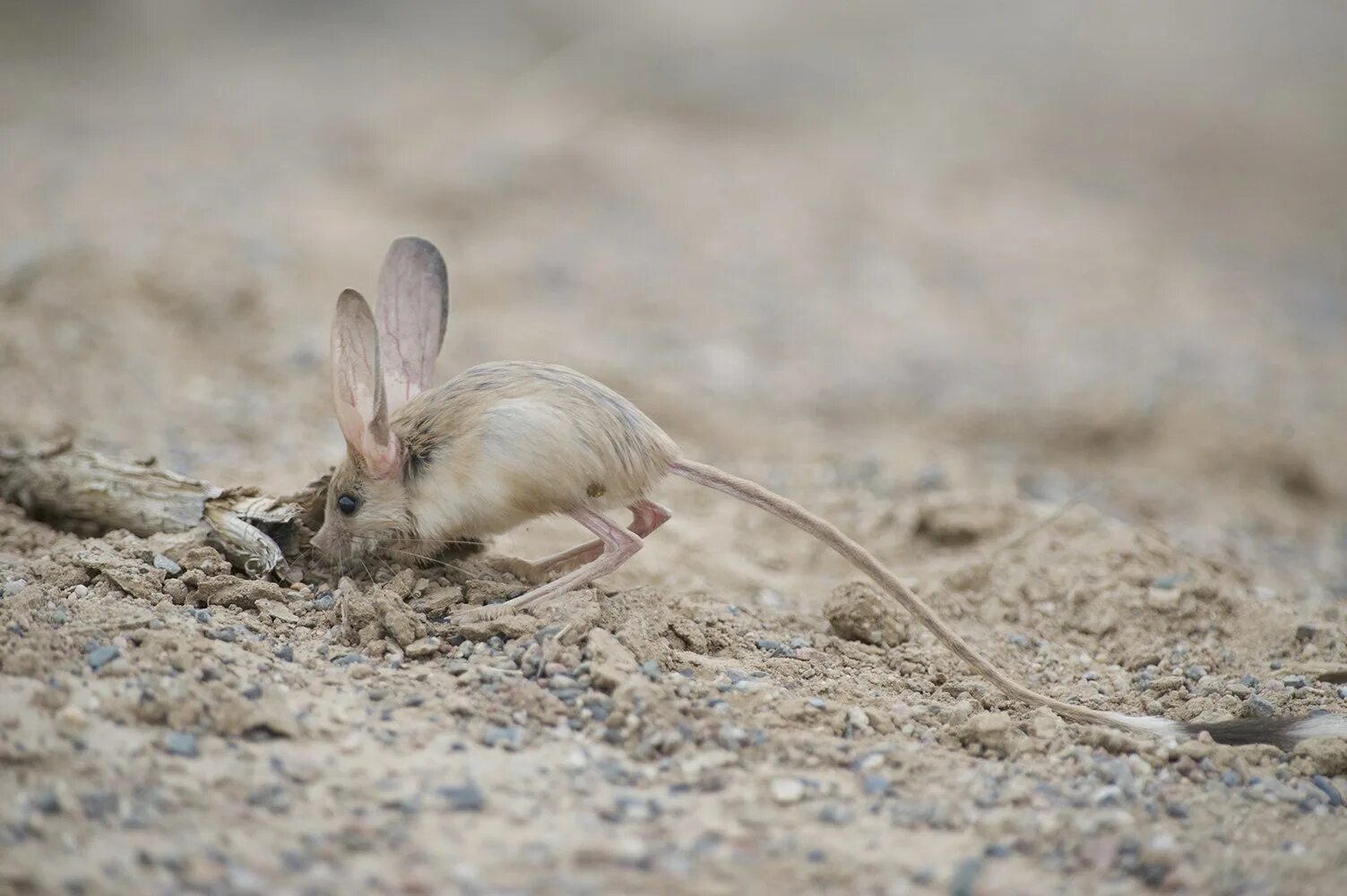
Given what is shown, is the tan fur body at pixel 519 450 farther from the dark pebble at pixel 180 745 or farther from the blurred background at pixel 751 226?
Result: the blurred background at pixel 751 226

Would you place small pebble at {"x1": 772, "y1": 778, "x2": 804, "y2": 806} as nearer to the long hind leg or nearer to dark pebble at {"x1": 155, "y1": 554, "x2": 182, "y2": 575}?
the long hind leg

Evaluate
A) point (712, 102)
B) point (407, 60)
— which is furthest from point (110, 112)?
point (712, 102)

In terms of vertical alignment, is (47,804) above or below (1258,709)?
above

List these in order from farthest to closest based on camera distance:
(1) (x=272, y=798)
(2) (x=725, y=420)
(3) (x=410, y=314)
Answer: (2) (x=725, y=420) → (3) (x=410, y=314) → (1) (x=272, y=798)

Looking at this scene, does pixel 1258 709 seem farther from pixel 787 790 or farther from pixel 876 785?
pixel 787 790

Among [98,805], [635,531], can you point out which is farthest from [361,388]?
[98,805]

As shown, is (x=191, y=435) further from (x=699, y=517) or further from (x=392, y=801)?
(x=392, y=801)
